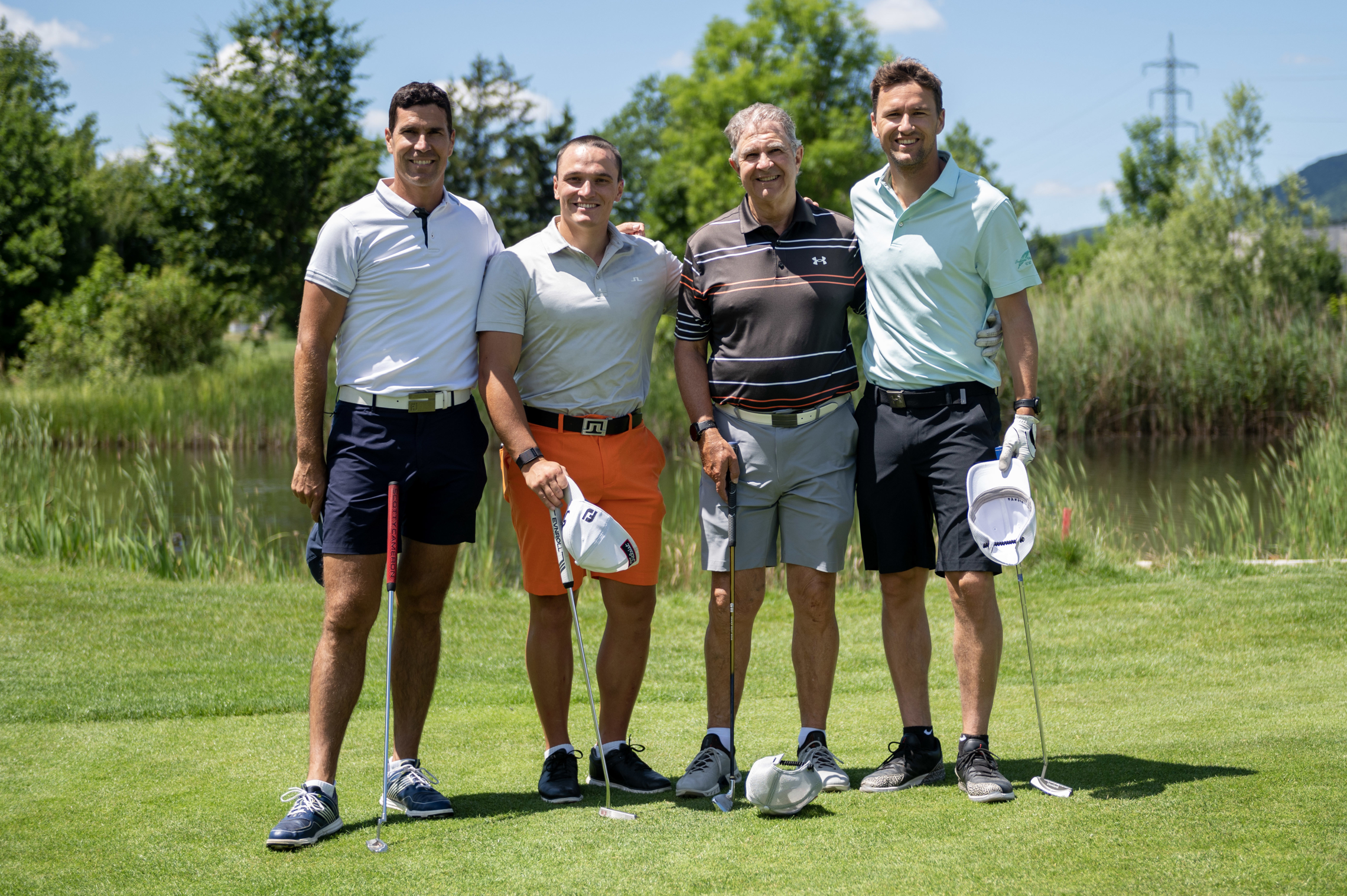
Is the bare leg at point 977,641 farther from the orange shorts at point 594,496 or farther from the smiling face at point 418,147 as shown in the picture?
the smiling face at point 418,147

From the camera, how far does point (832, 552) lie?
3.73 meters

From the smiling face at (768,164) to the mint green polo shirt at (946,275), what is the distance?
27 cm

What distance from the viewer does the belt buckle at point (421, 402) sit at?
347cm

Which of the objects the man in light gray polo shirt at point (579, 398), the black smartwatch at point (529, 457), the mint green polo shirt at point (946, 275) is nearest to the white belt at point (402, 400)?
the man in light gray polo shirt at point (579, 398)

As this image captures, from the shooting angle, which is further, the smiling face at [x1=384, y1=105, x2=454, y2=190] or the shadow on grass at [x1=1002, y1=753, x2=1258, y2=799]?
the smiling face at [x1=384, y1=105, x2=454, y2=190]

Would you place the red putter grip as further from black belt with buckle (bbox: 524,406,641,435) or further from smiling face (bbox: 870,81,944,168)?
smiling face (bbox: 870,81,944,168)

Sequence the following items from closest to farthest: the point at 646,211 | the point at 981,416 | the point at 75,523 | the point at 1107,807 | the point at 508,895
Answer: the point at 508,895 → the point at 1107,807 → the point at 981,416 → the point at 75,523 → the point at 646,211

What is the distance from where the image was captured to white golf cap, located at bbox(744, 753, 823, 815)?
3.21m

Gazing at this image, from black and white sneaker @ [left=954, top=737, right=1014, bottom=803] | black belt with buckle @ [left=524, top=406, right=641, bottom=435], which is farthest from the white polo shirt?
black and white sneaker @ [left=954, top=737, right=1014, bottom=803]

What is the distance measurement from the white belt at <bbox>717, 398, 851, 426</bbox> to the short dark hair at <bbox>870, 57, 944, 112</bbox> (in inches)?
39.0

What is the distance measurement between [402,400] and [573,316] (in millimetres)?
614

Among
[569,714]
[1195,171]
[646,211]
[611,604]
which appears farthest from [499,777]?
[646,211]

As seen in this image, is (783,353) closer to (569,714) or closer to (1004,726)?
(1004,726)

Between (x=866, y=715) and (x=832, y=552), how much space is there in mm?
1222
